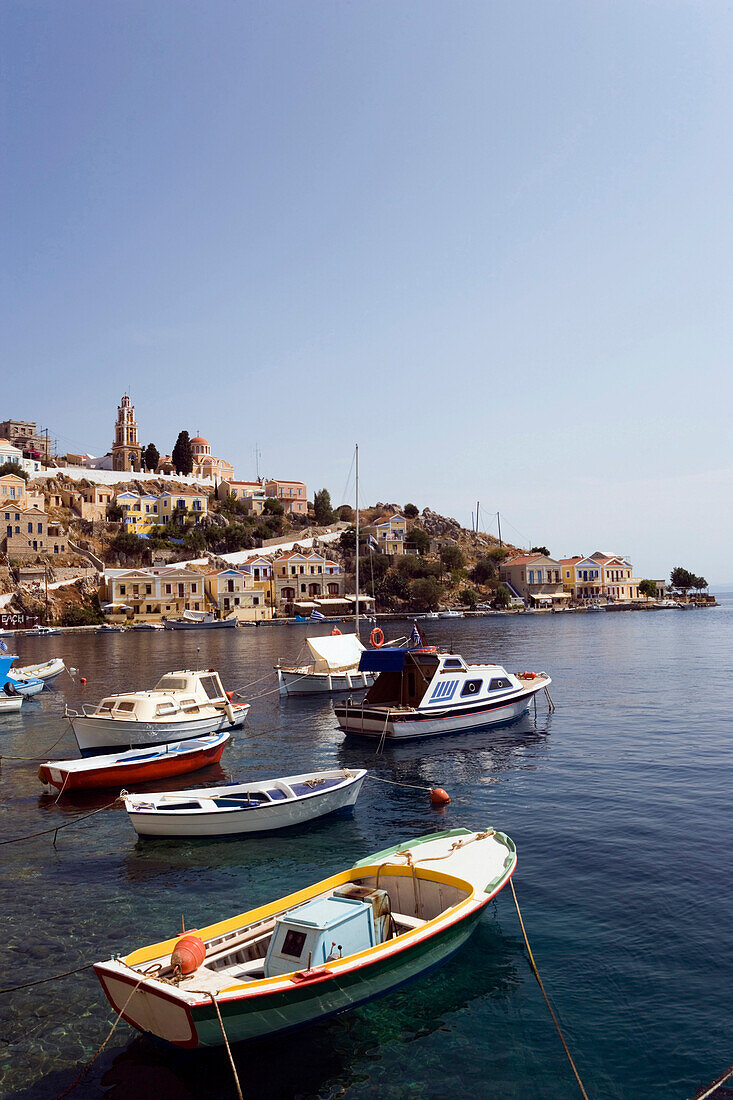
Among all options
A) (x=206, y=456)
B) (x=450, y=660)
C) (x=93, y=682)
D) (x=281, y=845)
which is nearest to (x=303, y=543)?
(x=206, y=456)

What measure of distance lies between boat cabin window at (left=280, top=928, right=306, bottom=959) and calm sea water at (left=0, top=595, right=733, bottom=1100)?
1.15 metres

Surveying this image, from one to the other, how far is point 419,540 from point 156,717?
136379 mm

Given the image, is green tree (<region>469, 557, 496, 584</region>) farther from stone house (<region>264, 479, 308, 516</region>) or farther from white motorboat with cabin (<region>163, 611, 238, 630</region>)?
white motorboat with cabin (<region>163, 611, 238, 630</region>)

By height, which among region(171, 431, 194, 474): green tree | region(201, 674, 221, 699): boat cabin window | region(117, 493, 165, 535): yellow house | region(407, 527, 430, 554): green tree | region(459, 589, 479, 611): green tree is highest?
region(171, 431, 194, 474): green tree

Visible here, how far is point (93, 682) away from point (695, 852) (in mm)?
40846

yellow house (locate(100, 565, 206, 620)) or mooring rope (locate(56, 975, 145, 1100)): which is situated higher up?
yellow house (locate(100, 565, 206, 620))

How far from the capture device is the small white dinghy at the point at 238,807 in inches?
669

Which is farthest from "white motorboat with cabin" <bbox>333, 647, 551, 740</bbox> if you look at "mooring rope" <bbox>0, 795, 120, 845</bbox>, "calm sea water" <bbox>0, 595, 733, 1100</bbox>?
"mooring rope" <bbox>0, 795, 120, 845</bbox>

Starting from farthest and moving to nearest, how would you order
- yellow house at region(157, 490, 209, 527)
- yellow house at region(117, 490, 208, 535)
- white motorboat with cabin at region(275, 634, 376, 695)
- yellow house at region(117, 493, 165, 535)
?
yellow house at region(157, 490, 209, 527)
yellow house at region(117, 490, 208, 535)
yellow house at region(117, 493, 165, 535)
white motorboat with cabin at region(275, 634, 376, 695)

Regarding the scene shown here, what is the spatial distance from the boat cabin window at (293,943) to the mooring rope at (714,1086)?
495 cm

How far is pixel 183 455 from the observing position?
170625 millimetres

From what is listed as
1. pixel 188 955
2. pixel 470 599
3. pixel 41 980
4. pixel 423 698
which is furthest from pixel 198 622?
pixel 188 955

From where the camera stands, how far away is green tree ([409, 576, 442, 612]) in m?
138

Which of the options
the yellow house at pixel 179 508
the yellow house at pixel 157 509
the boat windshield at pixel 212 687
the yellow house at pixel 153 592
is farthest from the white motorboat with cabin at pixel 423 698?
the yellow house at pixel 179 508
